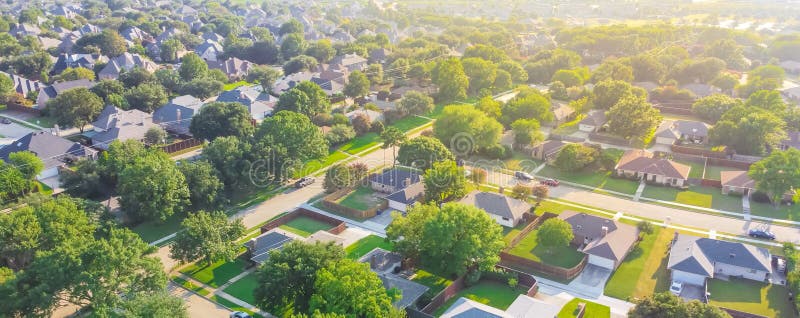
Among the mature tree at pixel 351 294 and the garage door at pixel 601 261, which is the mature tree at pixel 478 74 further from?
the mature tree at pixel 351 294

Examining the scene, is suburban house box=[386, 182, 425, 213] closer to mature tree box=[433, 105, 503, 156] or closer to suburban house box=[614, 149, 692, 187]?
mature tree box=[433, 105, 503, 156]

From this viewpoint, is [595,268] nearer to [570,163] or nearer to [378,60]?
[570,163]

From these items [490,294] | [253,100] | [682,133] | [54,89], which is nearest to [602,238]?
[490,294]

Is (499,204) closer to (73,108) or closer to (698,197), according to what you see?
(698,197)

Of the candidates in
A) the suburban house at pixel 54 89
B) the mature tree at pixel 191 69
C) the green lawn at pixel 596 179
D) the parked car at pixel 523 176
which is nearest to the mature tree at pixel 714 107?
the green lawn at pixel 596 179

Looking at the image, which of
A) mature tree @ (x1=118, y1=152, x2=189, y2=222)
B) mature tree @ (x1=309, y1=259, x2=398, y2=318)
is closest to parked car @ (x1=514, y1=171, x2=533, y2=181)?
mature tree @ (x1=309, y1=259, x2=398, y2=318)

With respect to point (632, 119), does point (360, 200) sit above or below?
below

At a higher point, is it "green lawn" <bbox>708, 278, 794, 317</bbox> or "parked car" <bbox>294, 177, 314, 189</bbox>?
"green lawn" <bbox>708, 278, 794, 317</bbox>
